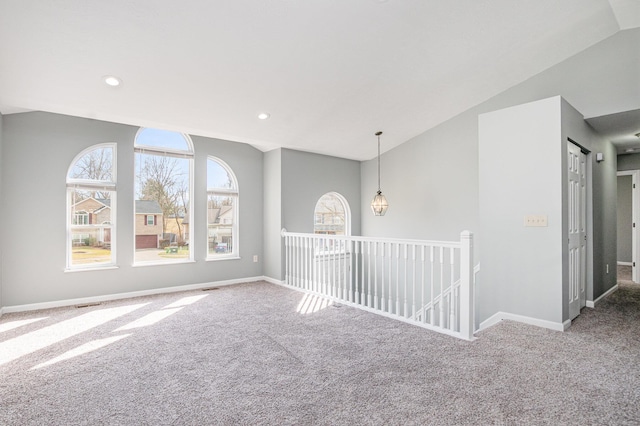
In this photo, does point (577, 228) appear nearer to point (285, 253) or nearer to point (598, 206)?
point (598, 206)

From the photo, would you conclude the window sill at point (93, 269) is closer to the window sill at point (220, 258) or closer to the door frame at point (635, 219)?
the window sill at point (220, 258)

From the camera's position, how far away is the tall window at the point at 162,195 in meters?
5.06

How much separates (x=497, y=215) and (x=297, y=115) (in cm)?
300

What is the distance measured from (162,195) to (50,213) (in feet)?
4.69

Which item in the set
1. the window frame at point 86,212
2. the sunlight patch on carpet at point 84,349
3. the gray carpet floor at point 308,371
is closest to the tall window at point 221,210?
the window frame at point 86,212

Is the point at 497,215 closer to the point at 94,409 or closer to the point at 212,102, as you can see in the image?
the point at 212,102

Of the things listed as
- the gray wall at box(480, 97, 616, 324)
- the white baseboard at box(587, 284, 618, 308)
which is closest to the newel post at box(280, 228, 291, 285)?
the gray wall at box(480, 97, 616, 324)

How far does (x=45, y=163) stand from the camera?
4.31 metres

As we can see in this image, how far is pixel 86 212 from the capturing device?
464 cm

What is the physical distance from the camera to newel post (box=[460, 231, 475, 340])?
3082 millimetres

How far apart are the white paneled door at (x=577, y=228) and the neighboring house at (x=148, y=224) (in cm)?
566

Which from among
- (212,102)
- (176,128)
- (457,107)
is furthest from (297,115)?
(457,107)

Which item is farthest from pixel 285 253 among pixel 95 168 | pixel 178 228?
pixel 95 168

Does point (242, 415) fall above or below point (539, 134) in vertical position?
below
